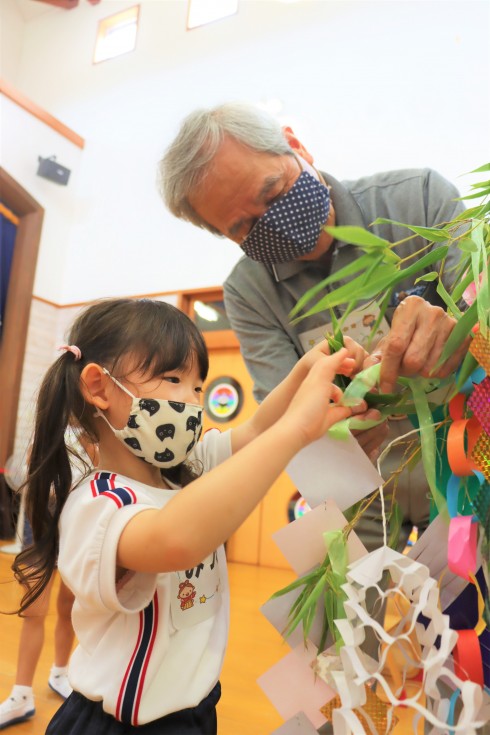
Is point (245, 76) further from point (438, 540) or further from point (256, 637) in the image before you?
point (438, 540)

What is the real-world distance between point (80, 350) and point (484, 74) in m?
3.16

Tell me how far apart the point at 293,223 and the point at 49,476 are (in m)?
0.62

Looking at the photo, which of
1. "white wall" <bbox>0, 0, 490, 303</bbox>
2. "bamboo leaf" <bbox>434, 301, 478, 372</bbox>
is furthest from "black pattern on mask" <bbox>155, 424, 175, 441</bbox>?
"white wall" <bbox>0, 0, 490, 303</bbox>

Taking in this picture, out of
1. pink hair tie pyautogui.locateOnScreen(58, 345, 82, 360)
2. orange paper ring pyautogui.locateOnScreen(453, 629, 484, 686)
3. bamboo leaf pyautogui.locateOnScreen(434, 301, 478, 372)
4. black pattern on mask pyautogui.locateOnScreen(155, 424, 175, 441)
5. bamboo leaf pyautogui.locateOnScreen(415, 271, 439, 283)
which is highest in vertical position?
bamboo leaf pyautogui.locateOnScreen(415, 271, 439, 283)

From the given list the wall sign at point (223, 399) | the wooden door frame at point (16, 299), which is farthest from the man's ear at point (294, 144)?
the wooden door frame at point (16, 299)

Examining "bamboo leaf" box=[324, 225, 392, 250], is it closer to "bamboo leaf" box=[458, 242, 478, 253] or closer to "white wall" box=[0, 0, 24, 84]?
"bamboo leaf" box=[458, 242, 478, 253]

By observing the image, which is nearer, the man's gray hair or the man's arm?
the man's arm

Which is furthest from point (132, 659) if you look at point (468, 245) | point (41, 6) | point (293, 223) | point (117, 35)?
point (41, 6)

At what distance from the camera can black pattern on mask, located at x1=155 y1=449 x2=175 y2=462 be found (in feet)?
2.59

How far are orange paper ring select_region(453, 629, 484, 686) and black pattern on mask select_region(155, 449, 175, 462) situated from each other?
1.44 feet

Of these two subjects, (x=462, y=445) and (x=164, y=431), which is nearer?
(x=462, y=445)

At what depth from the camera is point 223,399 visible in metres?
3.77

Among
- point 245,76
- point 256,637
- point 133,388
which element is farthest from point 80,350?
point 245,76

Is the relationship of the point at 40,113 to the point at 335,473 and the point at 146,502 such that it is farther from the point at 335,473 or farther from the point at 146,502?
the point at 335,473
